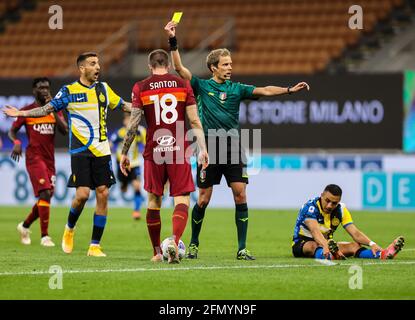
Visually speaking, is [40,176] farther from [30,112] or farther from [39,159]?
[30,112]

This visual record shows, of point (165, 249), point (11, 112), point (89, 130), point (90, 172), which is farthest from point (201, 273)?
point (11, 112)

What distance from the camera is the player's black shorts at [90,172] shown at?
12.4m

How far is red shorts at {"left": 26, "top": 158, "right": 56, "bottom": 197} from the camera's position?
48.4ft

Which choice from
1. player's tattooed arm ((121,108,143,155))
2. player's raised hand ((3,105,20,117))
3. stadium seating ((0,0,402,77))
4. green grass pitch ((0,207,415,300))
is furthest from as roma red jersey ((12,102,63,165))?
stadium seating ((0,0,402,77))

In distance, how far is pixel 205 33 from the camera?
94.6ft

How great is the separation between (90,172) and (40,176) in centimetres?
253

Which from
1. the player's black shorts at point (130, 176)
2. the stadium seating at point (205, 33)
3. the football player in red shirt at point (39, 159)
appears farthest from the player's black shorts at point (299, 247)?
the stadium seating at point (205, 33)

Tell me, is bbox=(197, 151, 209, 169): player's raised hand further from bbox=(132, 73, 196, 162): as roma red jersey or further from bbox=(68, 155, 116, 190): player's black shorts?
bbox=(68, 155, 116, 190): player's black shorts

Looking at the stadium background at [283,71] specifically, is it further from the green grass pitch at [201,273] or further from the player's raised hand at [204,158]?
the player's raised hand at [204,158]

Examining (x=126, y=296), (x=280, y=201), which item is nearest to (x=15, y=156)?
(x=126, y=296)

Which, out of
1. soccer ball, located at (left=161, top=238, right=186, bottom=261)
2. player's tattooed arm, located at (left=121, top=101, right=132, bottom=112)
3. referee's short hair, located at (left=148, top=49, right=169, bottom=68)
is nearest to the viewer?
soccer ball, located at (left=161, top=238, right=186, bottom=261)

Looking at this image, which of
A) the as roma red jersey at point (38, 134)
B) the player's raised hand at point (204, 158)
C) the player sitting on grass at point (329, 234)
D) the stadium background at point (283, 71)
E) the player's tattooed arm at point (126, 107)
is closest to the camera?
the player's raised hand at point (204, 158)

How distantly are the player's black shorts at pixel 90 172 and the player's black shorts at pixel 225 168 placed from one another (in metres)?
1.20

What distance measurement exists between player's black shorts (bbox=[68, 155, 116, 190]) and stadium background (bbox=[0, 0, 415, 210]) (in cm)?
1134
